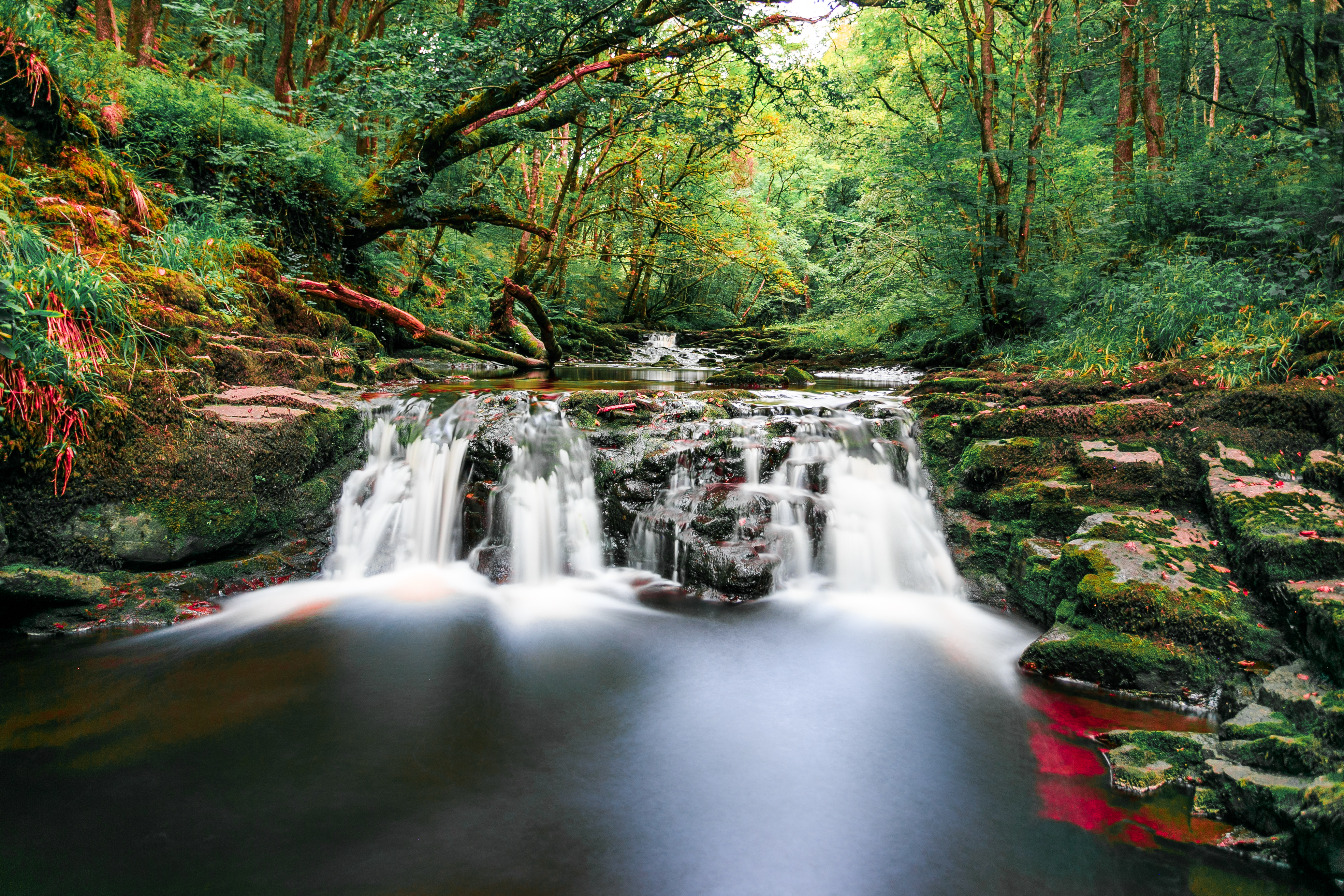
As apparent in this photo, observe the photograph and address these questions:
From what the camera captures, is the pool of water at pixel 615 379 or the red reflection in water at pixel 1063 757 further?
the pool of water at pixel 615 379

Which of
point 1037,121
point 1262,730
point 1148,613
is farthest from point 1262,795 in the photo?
point 1037,121

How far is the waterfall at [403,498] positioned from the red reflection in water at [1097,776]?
15.2 feet

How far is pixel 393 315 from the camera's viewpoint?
8836 millimetres

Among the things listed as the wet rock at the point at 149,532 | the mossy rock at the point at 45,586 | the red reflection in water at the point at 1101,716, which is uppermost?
the wet rock at the point at 149,532

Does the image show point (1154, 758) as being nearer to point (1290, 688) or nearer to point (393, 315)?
point (1290, 688)

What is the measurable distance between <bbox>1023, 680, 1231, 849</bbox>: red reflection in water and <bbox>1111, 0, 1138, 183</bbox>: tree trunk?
902cm

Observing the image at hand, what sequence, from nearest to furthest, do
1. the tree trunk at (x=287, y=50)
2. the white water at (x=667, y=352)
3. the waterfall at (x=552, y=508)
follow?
the waterfall at (x=552, y=508) < the tree trunk at (x=287, y=50) < the white water at (x=667, y=352)

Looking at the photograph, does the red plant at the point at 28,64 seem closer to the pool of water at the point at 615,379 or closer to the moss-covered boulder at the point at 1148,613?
the pool of water at the point at 615,379

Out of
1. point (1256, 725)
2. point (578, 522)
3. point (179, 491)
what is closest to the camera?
point (1256, 725)

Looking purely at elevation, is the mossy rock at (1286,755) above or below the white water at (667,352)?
below

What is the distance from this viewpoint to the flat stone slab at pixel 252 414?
483 centimetres

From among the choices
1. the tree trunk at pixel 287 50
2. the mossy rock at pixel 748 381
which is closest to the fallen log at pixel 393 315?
the mossy rock at pixel 748 381

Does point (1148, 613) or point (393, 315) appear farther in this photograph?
point (393, 315)

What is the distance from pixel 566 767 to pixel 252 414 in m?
3.98
